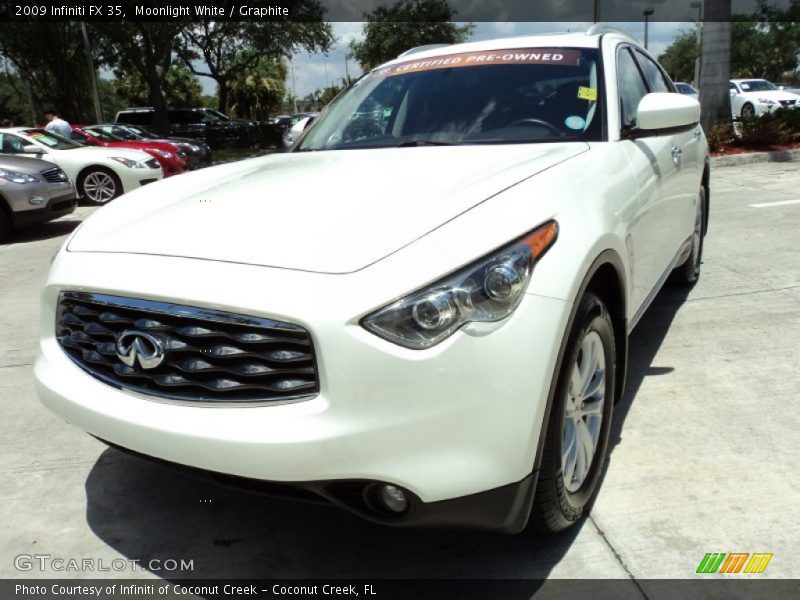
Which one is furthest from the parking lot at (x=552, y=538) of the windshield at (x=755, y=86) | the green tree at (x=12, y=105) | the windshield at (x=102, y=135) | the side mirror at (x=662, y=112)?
the green tree at (x=12, y=105)

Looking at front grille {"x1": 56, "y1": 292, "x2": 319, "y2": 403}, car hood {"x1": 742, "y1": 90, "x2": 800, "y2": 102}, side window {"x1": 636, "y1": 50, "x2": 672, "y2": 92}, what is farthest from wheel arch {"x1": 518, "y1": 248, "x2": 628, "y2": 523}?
car hood {"x1": 742, "y1": 90, "x2": 800, "y2": 102}

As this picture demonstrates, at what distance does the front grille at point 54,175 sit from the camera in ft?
30.0

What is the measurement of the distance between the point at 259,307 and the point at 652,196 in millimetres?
1946

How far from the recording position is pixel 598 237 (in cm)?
222

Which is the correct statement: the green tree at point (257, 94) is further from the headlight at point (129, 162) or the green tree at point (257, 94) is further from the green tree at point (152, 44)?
the headlight at point (129, 162)

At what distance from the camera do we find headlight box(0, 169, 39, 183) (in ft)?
28.9

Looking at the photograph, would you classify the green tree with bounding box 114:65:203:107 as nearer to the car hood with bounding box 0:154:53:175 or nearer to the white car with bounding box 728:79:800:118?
the white car with bounding box 728:79:800:118

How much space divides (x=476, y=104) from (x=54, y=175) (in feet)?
25.7

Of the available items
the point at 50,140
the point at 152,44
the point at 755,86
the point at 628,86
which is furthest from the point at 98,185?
the point at 755,86

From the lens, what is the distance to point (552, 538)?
2.33 meters

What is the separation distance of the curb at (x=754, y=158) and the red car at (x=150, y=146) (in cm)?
944

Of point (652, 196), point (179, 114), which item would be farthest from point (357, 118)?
point (179, 114)

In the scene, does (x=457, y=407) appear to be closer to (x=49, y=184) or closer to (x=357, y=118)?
(x=357, y=118)

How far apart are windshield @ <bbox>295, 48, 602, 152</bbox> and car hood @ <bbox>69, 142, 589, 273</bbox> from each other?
252mm
